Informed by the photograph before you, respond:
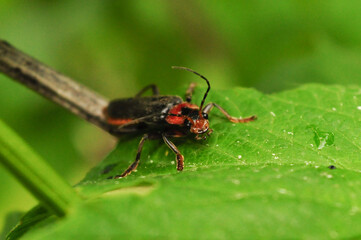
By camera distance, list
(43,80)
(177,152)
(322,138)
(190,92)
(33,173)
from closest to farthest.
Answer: (33,173), (322,138), (177,152), (43,80), (190,92)

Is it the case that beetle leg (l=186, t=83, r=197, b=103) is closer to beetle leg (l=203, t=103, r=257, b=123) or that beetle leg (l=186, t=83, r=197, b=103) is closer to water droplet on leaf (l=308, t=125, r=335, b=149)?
beetle leg (l=203, t=103, r=257, b=123)

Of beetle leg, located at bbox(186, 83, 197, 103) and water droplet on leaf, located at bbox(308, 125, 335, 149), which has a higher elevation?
beetle leg, located at bbox(186, 83, 197, 103)

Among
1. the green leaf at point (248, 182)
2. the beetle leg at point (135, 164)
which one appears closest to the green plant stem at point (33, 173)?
the green leaf at point (248, 182)

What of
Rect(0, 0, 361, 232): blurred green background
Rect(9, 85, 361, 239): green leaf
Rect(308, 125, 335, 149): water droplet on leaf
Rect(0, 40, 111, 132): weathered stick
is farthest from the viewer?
Rect(0, 0, 361, 232): blurred green background

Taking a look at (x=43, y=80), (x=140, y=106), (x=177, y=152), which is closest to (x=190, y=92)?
(x=140, y=106)

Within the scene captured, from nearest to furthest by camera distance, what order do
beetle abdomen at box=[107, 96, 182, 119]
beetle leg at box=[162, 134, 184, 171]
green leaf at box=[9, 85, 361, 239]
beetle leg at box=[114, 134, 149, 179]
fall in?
green leaf at box=[9, 85, 361, 239] < beetle leg at box=[162, 134, 184, 171] < beetle leg at box=[114, 134, 149, 179] < beetle abdomen at box=[107, 96, 182, 119]

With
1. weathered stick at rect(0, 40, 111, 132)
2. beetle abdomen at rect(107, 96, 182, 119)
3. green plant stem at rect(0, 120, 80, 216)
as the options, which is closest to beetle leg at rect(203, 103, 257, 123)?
beetle abdomen at rect(107, 96, 182, 119)

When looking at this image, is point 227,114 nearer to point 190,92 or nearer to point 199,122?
point 199,122

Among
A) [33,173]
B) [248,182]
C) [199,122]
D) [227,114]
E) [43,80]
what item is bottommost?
[227,114]
